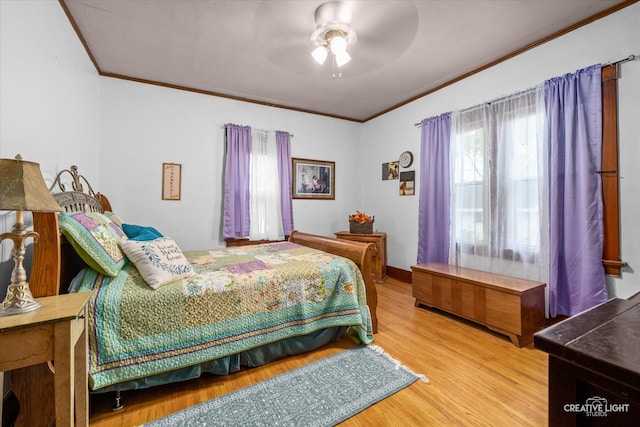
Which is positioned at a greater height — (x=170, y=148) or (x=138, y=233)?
(x=170, y=148)

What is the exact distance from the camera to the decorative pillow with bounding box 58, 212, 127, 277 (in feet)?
4.96

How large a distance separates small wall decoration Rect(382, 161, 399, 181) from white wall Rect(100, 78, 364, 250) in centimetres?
149

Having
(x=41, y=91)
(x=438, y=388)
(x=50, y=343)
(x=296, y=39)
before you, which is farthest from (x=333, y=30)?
(x=438, y=388)

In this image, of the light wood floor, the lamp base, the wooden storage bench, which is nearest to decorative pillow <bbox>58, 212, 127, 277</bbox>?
the lamp base

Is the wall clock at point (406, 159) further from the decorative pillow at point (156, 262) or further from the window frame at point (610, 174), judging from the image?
the decorative pillow at point (156, 262)

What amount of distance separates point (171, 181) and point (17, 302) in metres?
2.69

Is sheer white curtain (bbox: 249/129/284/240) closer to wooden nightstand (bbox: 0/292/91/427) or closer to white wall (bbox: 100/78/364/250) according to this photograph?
white wall (bbox: 100/78/364/250)

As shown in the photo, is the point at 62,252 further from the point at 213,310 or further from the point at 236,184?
the point at 236,184

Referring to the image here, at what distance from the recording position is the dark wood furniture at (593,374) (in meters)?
0.50

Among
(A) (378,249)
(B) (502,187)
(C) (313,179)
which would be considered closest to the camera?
(B) (502,187)

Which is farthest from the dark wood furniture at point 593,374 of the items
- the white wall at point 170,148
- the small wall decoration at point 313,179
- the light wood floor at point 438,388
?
the small wall decoration at point 313,179

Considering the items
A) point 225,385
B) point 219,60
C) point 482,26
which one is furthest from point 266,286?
point 482,26

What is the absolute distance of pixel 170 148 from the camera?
3.55 meters

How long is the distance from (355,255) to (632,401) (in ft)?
6.35
